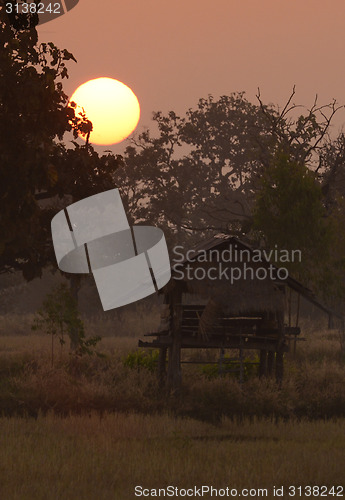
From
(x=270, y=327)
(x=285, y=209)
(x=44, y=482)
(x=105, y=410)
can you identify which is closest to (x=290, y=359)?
(x=285, y=209)

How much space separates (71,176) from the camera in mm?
29688

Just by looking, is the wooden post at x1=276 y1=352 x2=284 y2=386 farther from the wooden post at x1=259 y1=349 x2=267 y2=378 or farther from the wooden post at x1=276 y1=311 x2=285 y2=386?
the wooden post at x1=259 y1=349 x2=267 y2=378

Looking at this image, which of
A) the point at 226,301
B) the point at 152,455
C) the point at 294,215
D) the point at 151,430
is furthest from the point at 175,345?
the point at 294,215

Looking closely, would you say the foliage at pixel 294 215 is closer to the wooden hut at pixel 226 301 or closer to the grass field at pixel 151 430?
the grass field at pixel 151 430

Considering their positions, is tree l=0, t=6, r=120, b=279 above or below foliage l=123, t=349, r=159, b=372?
above

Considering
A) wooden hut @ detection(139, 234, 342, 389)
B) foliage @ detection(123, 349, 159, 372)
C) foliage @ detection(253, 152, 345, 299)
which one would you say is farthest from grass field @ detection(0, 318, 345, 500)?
foliage @ detection(253, 152, 345, 299)

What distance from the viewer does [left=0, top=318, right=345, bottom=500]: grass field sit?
15852 millimetres

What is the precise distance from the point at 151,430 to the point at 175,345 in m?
6.46

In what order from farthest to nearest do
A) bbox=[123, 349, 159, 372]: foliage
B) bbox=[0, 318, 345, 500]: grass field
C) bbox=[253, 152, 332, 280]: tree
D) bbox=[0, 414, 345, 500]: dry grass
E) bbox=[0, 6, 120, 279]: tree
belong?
1. bbox=[253, 152, 332, 280]: tree
2. bbox=[123, 349, 159, 372]: foliage
3. bbox=[0, 6, 120, 279]: tree
4. bbox=[0, 318, 345, 500]: grass field
5. bbox=[0, 414, 345, 500]: dry grass

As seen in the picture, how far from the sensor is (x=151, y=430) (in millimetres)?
21688

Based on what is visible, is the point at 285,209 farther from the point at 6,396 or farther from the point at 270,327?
the point at 6,396

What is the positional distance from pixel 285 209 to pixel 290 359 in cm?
669

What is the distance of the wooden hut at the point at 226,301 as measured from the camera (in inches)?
1063

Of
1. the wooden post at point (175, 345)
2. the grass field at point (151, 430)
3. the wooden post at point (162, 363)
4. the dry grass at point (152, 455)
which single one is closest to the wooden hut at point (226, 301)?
the wooden post at point (175, 345)
